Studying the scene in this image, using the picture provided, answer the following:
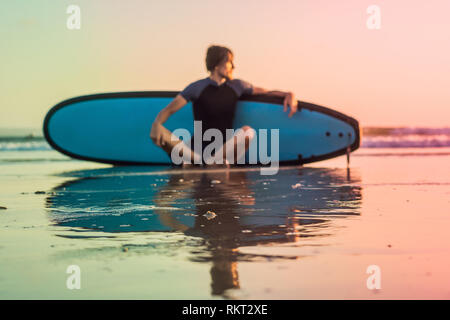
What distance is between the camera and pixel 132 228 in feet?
12.6

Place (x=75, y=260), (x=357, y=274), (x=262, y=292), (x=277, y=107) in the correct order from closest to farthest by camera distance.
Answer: (x=262, y=292)
(x=357, y=274)
(x=75, y=260)
(x=277, y=107)

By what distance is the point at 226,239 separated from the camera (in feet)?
11.4

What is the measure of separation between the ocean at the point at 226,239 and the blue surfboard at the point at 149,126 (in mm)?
2624

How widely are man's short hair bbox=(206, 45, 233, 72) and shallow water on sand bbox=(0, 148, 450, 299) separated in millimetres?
1851

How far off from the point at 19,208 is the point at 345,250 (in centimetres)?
256

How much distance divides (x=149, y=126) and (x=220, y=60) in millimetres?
2268

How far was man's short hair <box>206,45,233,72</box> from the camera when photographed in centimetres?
780

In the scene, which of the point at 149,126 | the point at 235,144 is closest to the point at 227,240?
the point at 235,144

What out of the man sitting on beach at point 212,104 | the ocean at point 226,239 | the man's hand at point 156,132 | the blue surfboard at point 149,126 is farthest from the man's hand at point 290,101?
the ocean at point 226,239

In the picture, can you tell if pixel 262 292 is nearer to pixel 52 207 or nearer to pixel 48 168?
pixel 52 207

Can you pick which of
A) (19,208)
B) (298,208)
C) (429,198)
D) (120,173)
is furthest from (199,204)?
(120,173)

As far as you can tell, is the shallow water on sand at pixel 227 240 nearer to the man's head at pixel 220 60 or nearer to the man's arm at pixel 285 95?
the man's head at pixel 220 60

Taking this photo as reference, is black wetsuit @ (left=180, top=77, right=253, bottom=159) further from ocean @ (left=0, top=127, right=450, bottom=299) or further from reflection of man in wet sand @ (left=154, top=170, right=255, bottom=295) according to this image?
ocean @ (left=0, top=127, right=450, bottom=299)

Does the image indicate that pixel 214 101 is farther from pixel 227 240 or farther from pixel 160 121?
pixel 227 240
